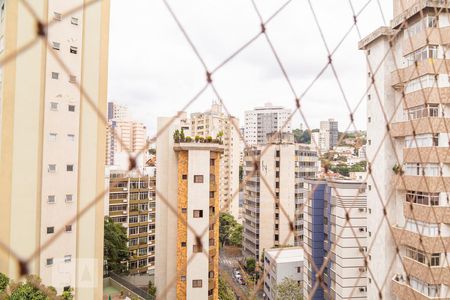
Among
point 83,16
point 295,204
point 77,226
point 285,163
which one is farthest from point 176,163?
point 295,204

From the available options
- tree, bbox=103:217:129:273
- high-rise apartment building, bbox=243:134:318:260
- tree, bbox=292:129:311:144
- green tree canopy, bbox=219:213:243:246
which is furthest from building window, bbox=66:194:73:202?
tree, bbox=292:129:311:144

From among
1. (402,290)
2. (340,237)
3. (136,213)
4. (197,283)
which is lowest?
(197,283)

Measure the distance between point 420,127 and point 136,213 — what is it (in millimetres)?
4886

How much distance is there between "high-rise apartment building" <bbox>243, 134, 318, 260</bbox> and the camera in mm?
6539

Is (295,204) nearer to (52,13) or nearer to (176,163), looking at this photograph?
(176,163)

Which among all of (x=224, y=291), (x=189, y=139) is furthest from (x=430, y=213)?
(x=224, y=291)

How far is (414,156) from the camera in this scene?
2.37 m

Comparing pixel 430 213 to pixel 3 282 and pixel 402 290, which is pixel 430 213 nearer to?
pixel 402 290

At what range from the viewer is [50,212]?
8.66ft

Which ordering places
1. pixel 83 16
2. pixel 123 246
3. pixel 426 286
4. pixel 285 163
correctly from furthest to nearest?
1. pixel 285 163
2. pixel 123 246
3. pixel 83 16
4. pixel 426 286

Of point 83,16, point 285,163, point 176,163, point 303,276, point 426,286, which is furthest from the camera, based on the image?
point 285,163

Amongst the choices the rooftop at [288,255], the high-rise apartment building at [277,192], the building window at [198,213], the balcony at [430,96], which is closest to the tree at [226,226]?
the high-rise apartment building at [277,192]

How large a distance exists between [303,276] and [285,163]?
7.96ft

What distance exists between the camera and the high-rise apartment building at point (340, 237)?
133 inches
